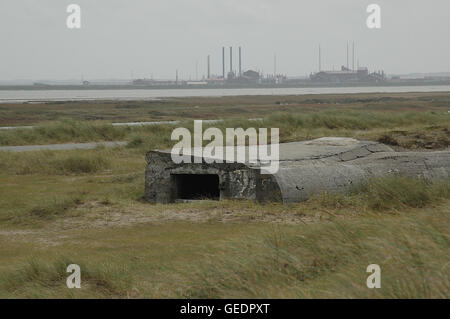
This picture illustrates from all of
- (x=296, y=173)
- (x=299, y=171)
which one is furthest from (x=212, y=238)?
(x=299, y=171)

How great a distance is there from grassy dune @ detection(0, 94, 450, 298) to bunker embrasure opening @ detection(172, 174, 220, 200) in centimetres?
82

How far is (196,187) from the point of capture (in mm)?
15383

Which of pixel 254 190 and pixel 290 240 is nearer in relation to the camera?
pixel 290 240

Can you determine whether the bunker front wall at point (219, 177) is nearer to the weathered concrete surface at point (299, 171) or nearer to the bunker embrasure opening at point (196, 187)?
the weathered concrete surface at point (299, 171)

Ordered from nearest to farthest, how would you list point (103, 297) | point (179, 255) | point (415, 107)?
point (103, 297), point (179, 255), point (415, 107)

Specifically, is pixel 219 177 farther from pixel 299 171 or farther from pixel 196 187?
pixel 196 187

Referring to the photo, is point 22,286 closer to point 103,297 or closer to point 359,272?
point 103,297

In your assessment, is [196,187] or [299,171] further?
[196,187]

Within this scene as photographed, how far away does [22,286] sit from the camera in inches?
302

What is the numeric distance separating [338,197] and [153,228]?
307 cm

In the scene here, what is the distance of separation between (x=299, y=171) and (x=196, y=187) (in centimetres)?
306

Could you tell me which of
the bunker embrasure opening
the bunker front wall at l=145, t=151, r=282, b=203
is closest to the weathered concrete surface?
the bunker front wall at l=145, t=151, r=282, b=203

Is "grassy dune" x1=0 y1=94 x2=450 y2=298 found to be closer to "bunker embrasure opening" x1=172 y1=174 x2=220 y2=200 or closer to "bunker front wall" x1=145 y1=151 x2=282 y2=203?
"bunker front wall" x1=145 y1=151 x2=282 y2=203
